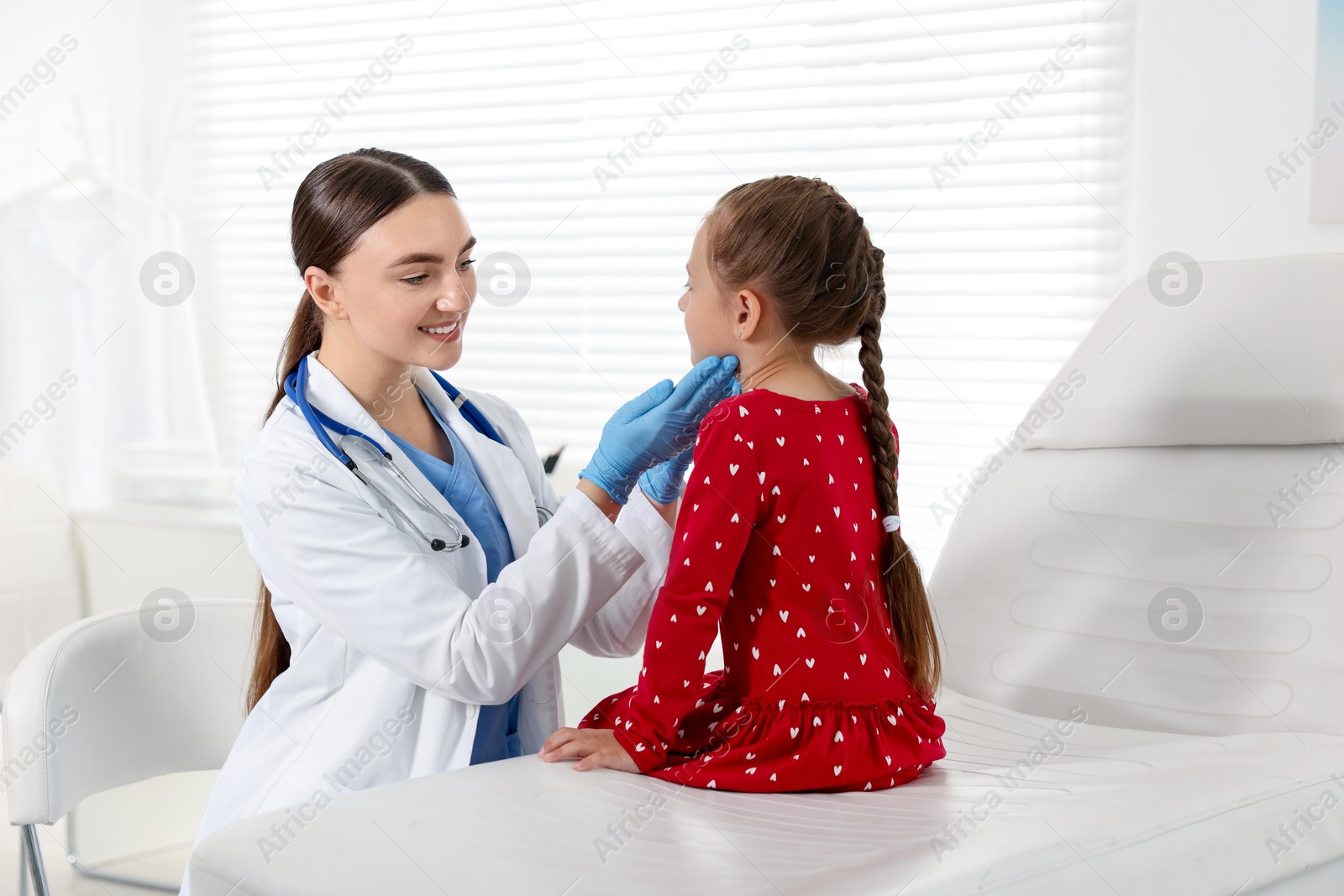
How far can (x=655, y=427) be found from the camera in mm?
1201

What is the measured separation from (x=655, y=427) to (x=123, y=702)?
30.8 inches

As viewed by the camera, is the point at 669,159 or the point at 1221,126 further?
the point at 669,159

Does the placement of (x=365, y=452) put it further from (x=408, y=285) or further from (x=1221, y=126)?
(x=1221, y=126)

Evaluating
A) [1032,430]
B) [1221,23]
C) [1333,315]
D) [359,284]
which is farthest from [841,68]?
[359,284]

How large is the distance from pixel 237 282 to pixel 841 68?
178 cm

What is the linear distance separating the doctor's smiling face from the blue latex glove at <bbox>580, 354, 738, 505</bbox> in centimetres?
23

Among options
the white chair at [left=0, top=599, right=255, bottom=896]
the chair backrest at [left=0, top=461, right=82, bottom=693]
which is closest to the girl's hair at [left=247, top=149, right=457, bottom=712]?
the white chair at [left=0, top=599, right=255, bottom=896]

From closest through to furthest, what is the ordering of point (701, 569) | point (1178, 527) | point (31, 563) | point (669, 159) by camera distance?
point (701, 569) < point (1178, 527) < point (669, 159) < point (31, 563)

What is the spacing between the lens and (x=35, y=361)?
10.2 feet

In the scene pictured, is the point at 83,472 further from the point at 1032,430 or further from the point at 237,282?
the point at 1032,430

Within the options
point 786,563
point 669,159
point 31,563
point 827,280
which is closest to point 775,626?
point 786,563

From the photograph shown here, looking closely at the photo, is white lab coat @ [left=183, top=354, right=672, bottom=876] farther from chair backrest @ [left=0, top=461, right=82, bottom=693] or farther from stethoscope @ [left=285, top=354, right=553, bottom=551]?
chair backrest @ [left=0, top=461, right=82, bottom=693]

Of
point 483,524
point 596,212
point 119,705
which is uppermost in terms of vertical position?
point 596,212

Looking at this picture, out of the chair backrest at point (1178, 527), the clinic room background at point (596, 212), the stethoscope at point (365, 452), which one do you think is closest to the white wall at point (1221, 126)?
the clinic room background at point (596, 212)
